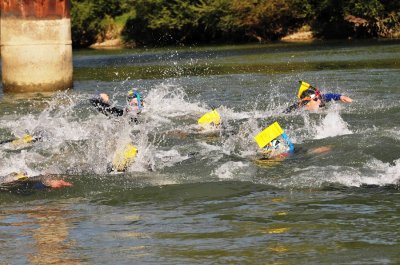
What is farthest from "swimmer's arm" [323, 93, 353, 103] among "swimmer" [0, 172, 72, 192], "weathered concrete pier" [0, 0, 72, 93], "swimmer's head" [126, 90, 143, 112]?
"weathered concrete pier" [0, 0, 72, 93]

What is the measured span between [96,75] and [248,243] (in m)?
22.7

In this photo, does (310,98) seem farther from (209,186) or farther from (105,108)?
(209,186)

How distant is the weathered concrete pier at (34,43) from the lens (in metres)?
23.9

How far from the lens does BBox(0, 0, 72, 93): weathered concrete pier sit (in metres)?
23.9

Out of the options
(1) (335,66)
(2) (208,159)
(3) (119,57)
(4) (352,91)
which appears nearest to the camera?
(2) (208,159)

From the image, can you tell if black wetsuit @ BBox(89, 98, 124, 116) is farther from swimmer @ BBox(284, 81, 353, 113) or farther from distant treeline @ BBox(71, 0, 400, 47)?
distant treeline @ BBox(71, 0, 400, 47)

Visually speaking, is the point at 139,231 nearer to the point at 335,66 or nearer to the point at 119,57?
the point at 335,66

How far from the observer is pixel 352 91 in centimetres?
2077

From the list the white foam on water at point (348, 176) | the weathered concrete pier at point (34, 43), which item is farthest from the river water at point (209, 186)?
the weathered concrete pier at point (34, 43)

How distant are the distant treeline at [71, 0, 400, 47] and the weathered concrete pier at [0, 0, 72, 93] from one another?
24.3 metres

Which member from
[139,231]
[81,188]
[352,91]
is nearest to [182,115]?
[352,91]

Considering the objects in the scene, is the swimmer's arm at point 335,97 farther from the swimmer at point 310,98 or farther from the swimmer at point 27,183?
the swimmer at point 27,183

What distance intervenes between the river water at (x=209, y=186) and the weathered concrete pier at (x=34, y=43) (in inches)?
89.4

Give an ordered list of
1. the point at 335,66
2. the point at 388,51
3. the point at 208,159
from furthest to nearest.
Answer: the point at 388,51 → the point at 335,66 → the point at 208,159
